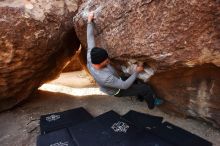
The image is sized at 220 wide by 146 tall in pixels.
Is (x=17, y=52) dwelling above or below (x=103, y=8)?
below

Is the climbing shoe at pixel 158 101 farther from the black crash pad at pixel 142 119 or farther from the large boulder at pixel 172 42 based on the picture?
the black crash pad at pixel 142 119

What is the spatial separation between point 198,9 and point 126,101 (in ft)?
9.06

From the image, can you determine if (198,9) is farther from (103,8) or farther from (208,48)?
(103,8)

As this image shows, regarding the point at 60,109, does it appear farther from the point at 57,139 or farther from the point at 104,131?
the point at 104,131

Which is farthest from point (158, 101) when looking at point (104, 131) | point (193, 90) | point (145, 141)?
point (104, 131)

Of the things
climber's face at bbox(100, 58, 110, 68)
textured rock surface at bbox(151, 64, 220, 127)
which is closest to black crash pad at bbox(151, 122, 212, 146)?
textured rock surface at bbox(151, 64, 220, 127)

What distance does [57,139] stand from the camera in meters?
4.24

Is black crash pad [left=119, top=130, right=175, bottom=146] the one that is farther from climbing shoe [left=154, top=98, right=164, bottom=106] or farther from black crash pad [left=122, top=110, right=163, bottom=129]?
climbing shoe [left=154, top=98, right=164, bottom=106]

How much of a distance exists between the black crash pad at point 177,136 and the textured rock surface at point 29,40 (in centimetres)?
260

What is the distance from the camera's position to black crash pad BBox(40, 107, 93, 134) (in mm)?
4714

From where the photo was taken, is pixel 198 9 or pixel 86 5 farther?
pixel 86 5

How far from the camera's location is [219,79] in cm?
382

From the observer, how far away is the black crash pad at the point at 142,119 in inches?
177

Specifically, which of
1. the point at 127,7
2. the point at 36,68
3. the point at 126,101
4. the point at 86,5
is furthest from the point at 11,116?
the point at 127,7
